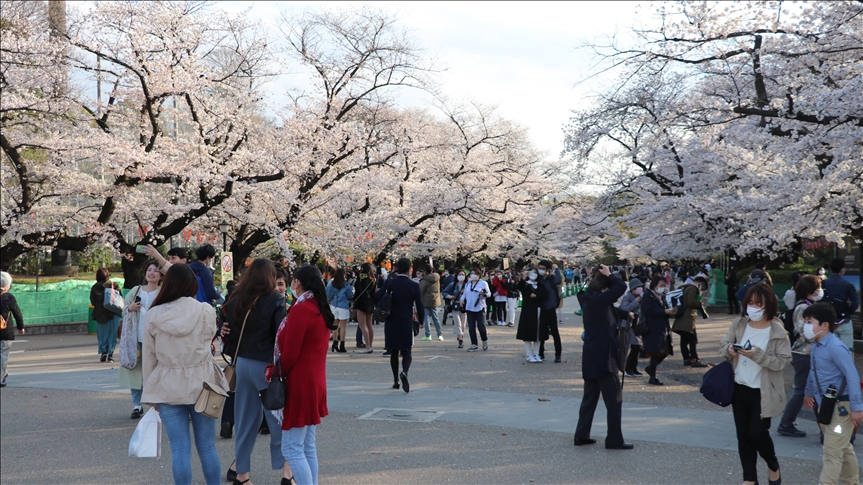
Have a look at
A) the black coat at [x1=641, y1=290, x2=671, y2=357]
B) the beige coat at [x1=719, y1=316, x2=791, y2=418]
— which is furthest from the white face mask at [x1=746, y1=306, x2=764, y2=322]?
the black coat at [x1=641, y1=290, x2=671, y2=357]

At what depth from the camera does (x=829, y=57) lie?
1103cm

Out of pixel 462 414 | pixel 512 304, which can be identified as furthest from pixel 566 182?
pixel 462 414

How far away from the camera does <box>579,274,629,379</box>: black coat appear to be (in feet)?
21.4

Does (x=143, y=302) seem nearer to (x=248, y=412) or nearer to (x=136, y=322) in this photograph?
(x=136, y=322)

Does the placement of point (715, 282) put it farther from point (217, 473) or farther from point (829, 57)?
point (217, 473)

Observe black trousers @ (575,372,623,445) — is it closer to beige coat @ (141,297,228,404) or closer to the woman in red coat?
the woman in red coat

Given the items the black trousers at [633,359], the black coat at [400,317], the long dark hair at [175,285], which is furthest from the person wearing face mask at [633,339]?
the long dark hair at [175,285]

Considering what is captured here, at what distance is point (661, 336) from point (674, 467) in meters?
5.27

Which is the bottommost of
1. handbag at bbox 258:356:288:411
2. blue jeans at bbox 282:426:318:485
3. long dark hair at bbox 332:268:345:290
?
blue jeans at bbox 282:426:318:485

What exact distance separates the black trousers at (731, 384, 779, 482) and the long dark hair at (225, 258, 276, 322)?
3.69 meters

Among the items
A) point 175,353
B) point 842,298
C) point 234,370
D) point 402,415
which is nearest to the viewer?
point 175,353

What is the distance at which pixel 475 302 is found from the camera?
14.6 meters

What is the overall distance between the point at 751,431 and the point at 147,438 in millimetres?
4284

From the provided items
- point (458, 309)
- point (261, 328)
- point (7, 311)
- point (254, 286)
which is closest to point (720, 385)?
point (261, 328)
